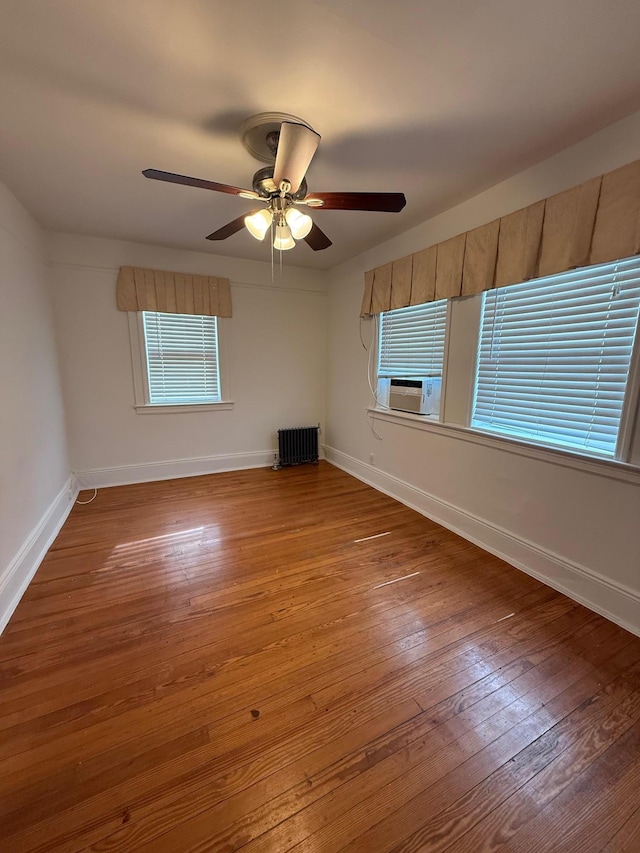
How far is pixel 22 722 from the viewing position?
4.46 feet

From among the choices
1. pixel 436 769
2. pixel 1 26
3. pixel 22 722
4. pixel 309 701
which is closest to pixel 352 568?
pixel 309 701

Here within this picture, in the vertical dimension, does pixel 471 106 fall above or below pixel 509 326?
above

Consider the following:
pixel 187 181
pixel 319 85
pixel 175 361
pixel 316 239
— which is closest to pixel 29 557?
pixel 175 361

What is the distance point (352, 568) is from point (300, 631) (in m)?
0.65

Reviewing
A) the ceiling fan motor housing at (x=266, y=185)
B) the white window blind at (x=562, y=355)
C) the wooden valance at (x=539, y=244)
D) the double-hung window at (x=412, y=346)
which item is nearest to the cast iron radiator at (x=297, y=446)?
the double-hung window at (x=412, y=346)

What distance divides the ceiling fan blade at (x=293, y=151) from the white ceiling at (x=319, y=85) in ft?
0.91

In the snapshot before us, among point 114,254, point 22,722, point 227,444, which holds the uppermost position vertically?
point 114,254

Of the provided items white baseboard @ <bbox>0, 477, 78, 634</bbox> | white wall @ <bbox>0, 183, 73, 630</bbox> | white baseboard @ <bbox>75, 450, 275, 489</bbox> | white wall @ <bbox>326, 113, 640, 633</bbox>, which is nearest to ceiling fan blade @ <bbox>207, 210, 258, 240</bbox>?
white wall @ <bbox>0, 183, 73, 630</bbox>

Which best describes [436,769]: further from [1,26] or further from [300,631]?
[1,26]

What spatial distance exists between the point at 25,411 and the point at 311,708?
264 cm

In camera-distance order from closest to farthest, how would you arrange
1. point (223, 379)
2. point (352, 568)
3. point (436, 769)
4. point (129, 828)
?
1. point (129, 828)
2. point (436, 769)
3. point (352, 568)
4. point (223, 379)

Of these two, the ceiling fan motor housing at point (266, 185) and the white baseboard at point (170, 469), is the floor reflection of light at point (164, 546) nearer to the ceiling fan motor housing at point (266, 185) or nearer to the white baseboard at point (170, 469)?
the white baseboard at point (170, 469)

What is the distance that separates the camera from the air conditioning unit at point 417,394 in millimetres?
3080

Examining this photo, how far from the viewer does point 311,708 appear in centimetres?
143
